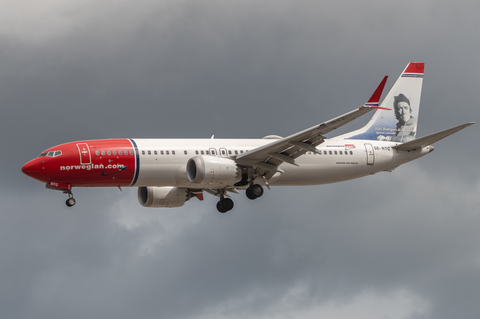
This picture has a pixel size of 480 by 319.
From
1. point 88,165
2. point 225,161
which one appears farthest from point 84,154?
point 225,161

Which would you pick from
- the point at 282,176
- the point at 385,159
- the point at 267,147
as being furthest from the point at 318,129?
the point at 385,159

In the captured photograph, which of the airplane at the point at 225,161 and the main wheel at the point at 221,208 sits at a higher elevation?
the airplane at the point at 225,161

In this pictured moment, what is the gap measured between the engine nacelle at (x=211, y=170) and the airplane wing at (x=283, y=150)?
4.01 feet

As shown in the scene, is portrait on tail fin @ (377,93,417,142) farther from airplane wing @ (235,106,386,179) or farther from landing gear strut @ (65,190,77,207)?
landing gear strut @ (65,190,77,207)

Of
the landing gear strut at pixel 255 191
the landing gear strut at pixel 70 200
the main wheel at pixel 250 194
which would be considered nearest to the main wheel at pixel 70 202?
the landing gear strut at pixel 70 200

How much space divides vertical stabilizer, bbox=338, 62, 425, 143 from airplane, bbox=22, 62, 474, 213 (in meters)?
0.11

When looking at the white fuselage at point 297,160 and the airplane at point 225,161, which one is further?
the white fuselage at point 297,160

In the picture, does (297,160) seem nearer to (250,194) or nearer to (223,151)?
(250,194)

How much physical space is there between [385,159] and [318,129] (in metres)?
11.2

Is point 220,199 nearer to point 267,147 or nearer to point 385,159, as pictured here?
point 267,147

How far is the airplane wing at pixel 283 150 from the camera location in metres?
44.8

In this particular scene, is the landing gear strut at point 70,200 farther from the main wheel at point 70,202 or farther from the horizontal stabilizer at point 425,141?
the horizontal stabilizer at point 425,141

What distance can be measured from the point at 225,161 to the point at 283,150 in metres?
4.15

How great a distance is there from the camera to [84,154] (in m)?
45.8
